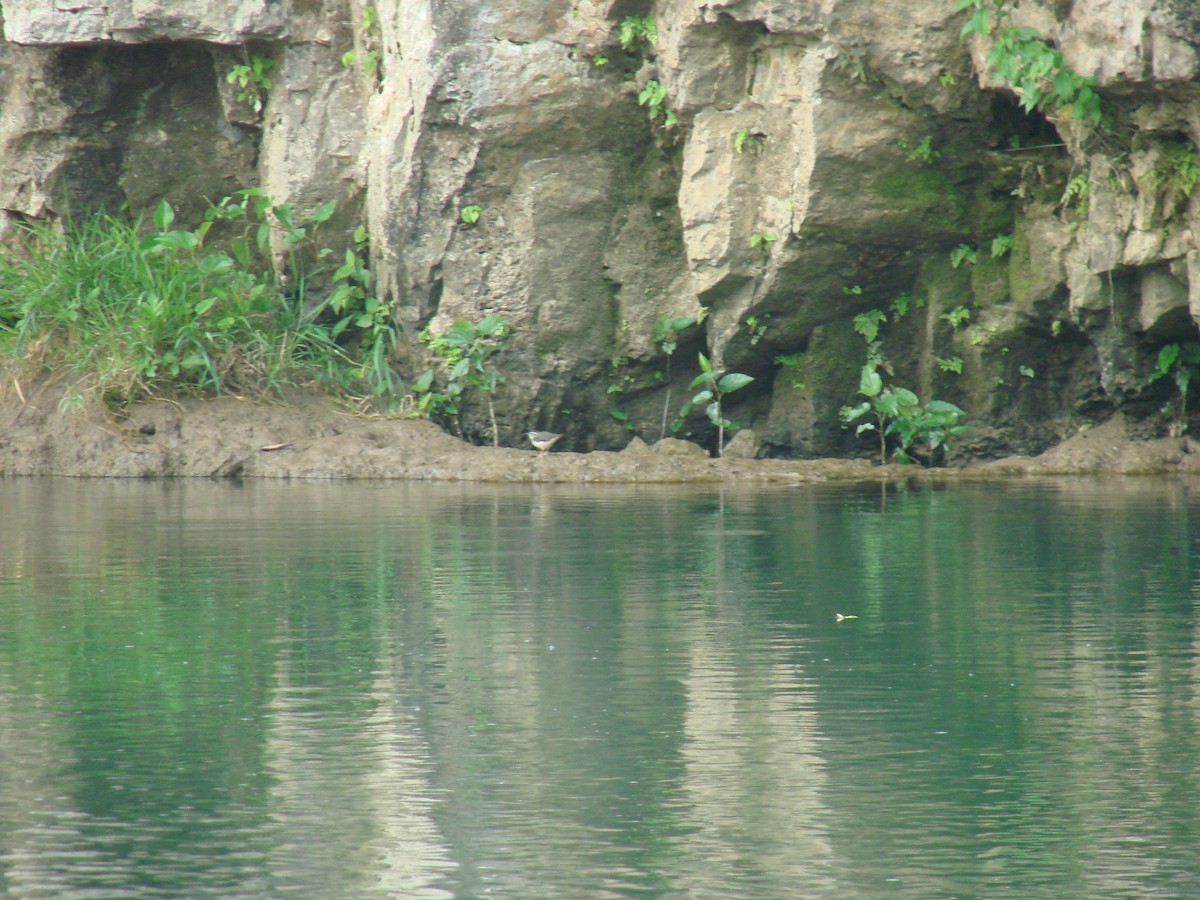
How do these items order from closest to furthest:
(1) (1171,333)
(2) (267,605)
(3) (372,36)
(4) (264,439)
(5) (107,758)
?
(5) (107,758), (2) (267,605), (1) (1171,333), (4) (264,439), (3) (372,36)

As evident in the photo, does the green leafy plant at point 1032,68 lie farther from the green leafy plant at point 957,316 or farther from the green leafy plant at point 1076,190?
the green leafy plant at point 957,316

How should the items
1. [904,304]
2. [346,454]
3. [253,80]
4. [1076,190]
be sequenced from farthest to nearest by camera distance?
1. [253,80]
2. [904,304]
3. [346,454]
4. [1076,190]

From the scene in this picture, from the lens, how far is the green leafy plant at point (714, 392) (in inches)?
423

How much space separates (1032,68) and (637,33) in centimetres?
279

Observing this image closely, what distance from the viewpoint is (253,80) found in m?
11.9

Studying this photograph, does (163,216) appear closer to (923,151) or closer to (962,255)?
(923,151)

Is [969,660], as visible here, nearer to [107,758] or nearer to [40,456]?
[107,758]

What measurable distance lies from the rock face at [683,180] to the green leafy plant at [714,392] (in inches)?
6.7

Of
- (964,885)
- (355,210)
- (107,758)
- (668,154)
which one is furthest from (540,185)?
(964,885)

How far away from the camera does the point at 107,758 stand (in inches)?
142

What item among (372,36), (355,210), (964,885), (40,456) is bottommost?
(964,885)

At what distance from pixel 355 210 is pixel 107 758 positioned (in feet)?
28.6

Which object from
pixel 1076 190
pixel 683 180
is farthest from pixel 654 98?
pixel 1076 190

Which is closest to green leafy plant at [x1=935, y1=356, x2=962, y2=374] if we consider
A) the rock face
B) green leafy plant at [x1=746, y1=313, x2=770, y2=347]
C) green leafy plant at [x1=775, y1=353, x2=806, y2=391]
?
the rock face
